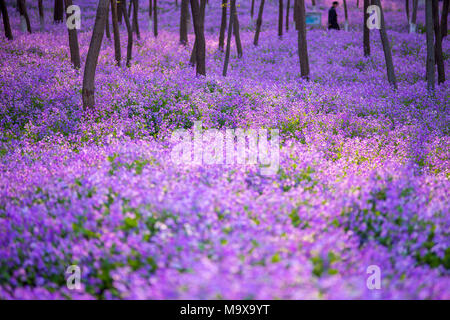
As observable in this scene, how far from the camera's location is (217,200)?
355cm

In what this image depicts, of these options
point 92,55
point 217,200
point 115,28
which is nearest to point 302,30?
point 115,28

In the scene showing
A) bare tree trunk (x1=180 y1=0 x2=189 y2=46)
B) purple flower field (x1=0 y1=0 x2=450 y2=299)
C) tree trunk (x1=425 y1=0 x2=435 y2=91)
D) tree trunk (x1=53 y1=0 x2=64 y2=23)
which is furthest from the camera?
tree trunk (x1=53 y1=0 x2=64 y2=23)

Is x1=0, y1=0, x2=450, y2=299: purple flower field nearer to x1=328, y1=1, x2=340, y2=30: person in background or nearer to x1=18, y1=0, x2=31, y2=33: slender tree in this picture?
x1=18, y1=0, x2=31, y2=33: slender tree

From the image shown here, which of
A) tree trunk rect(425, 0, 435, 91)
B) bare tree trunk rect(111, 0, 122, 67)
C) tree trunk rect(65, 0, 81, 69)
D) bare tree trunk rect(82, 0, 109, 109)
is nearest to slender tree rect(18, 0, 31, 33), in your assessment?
bare tree trunk rect(111, 0, 122, 67)

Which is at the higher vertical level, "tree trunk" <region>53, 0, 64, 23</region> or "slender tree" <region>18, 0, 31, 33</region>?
"tree trunk" <region>53, 0, 64, 23</region>

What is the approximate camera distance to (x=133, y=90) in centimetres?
959

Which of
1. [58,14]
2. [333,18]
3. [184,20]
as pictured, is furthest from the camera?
[333,18]

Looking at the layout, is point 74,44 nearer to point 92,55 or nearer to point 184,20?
point 92,55

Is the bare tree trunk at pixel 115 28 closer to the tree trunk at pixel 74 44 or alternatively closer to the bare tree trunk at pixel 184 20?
the tree trunk at pixel 74 44

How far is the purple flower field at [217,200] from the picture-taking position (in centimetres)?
262

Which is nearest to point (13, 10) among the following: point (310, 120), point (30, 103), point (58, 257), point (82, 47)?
point (82, 47)

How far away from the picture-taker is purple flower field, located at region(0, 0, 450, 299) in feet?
8.59

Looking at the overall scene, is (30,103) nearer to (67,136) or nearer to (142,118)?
(67,136)

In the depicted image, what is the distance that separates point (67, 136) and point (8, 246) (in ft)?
15.1
